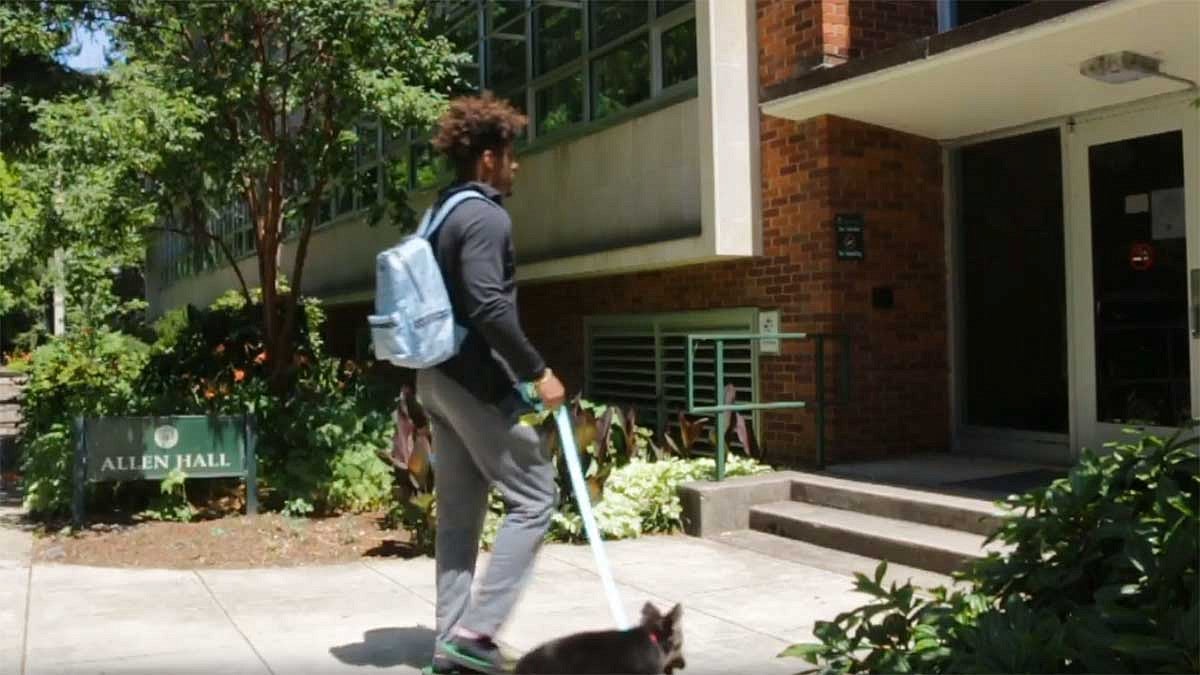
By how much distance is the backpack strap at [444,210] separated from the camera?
14.4 feet

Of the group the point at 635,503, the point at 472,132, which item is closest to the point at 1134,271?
the point at 635,503

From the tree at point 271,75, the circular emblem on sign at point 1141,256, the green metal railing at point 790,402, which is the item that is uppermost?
the tree at point 271,75

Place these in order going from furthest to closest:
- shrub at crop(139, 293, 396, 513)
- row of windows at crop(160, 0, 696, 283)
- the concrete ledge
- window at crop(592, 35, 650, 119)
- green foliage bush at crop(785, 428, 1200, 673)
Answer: window at crop(592, 35, 650, 119)
row of windows at crop(160, 0, 696, 283)
shrub at crop(139, 293, 396, 513)
the concrete ledge
green foliage bush at crop(785, 428, 1200, 673)

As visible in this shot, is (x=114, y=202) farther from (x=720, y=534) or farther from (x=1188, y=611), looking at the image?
(x=1188, y=611)

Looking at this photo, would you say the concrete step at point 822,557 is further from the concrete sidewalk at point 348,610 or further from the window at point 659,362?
the window at point 659,362

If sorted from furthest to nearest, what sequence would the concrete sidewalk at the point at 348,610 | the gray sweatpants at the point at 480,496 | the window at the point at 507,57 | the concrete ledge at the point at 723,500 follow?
the window at the point at 507,57 < the concrete ledge at the point at 723,500 < the concrete sidewalk at the point at 348,610 < the gray sweatpants at the point at 480,496

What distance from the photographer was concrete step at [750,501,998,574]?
653 centimetres

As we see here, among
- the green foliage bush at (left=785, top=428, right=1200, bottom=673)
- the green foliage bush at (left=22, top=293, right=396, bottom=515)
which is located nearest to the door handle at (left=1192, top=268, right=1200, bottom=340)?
the green foliage bush at (left=785, top=428, right=1200, bottom=673)

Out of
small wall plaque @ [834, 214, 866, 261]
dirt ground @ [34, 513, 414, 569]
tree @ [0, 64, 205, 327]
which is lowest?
dirt ground @ [34, 513, 414, 569]

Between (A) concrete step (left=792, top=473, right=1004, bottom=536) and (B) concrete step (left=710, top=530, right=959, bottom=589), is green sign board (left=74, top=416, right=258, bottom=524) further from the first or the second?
(A) concrete step (left=792, top=473, right=1004, bottom=536)

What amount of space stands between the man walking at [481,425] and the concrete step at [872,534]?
270 cm

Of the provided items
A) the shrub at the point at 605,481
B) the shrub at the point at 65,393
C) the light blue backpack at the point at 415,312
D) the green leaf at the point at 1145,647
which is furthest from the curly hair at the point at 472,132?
the shrub at the point at 65,393

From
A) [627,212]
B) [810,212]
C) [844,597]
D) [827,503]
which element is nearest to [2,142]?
[627,212]

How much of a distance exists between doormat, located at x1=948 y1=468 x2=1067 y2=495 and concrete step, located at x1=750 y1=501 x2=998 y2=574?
0.60 m
